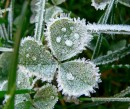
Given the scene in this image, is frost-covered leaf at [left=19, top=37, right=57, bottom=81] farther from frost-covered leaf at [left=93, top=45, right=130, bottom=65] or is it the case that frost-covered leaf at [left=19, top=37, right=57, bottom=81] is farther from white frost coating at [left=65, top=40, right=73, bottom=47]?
frost-covered leaf at [left=93, top=45, right=130, bottom=65]

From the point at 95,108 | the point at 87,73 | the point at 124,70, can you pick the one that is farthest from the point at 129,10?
the point at 87,73

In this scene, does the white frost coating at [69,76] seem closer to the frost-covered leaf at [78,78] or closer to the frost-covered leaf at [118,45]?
the frost-covered leaf at [78,78]

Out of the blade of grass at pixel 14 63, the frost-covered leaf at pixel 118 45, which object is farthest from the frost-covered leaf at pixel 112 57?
the blade of grass at pixel 14 63

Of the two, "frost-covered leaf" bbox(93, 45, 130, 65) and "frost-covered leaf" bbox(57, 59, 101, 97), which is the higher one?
"frost-covered leaf" bbox(93, 45, 130, 65)

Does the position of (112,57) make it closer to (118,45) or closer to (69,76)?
(118,45)

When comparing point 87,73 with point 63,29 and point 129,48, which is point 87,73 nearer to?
point 63,29

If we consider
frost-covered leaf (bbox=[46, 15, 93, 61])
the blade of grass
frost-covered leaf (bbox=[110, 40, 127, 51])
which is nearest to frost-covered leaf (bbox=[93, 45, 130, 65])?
frost-covered leaf (bbox=[110, 40, 127, 51])

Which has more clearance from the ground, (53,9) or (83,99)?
(53,9)
